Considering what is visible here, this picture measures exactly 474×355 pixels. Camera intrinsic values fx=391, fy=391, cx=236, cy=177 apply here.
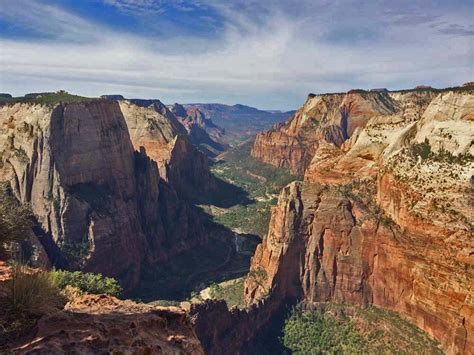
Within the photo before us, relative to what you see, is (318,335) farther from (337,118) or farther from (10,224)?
(337,118)

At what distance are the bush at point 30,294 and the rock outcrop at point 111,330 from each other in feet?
2.54

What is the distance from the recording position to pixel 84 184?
3285 inches

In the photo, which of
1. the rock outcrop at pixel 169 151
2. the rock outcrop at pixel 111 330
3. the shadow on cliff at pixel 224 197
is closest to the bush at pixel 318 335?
the rock outcrop at pixel 111 330

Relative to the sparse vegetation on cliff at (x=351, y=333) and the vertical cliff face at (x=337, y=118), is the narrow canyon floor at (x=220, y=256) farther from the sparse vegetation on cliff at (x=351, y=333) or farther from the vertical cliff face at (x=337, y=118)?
the vertical cliff face at (x=337, y=118)

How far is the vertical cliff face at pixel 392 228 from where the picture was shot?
155 feet

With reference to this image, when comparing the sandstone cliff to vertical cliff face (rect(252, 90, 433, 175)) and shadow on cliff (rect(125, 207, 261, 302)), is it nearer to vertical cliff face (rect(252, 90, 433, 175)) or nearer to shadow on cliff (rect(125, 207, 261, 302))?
Answer: shadow on cliff (rect(125, 207, 261, 302))

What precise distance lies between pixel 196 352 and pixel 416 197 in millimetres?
44875

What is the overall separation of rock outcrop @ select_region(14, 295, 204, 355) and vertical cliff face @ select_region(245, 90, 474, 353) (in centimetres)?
3948

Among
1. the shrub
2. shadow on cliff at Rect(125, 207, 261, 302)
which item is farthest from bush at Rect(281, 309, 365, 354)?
the shrub

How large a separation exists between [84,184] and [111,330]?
243 feet

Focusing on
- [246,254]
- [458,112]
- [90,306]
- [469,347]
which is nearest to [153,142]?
[246,254]

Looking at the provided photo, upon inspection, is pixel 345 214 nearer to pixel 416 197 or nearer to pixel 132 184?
pixel 416 197

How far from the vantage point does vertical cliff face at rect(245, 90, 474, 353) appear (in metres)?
47.1

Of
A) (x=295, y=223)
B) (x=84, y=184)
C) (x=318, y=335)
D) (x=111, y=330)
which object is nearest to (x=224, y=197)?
(x=84, y=184)
